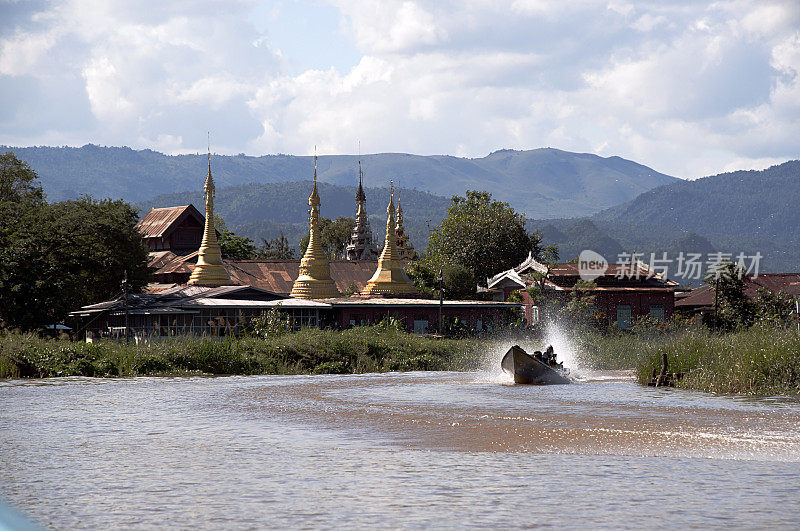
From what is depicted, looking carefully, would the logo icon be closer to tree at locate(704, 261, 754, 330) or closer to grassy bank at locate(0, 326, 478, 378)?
tree at locate(704, 261, 754, 330)

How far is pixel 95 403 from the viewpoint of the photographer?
1086 inches

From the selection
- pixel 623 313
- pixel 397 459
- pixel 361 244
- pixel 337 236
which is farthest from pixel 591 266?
pixel 337 236

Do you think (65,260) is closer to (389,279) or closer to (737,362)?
(389,279)

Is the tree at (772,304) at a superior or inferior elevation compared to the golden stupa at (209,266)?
inferior

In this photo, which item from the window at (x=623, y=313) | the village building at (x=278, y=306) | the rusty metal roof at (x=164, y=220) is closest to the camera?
the village building at (x=278, y=306)

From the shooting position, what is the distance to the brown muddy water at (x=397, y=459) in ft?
43.8

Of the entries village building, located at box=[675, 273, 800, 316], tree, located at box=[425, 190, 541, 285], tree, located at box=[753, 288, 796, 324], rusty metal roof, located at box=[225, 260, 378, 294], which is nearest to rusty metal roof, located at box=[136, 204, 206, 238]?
rusty metal roof, located at box=[225, 260, 378, 294]

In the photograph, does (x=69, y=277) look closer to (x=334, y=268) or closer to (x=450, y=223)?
(x=334, y=268)

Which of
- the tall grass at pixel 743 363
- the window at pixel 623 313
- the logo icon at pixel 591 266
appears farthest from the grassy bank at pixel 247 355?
the logo icon at pixel 591 266

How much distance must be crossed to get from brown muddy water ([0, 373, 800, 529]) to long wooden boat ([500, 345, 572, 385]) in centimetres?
336

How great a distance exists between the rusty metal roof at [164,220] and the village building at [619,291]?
38.0 meters

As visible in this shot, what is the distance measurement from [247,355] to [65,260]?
17.8 metres

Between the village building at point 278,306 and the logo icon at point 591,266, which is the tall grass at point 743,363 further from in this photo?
the logo icon at point 591,266

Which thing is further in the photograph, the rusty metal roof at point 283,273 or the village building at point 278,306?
the rusty metal roof at point 283,273
